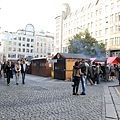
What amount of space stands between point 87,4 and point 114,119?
6497 centimetres

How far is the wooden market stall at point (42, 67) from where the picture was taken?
2509 centimetres

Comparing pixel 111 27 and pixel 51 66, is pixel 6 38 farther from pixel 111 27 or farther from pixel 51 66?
pixel 51 66

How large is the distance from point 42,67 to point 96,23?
36.2 meters

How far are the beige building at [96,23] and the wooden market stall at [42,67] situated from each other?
14.7 metres

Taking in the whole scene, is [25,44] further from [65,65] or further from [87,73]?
[87,73]

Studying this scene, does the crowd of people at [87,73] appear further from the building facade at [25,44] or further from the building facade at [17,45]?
the building facade at [17,45]

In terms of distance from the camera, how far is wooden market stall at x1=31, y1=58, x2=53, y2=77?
82.3ft

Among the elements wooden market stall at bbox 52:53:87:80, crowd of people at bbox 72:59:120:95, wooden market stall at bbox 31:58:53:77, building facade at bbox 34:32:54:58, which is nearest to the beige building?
wooden market stall at bbox 31:58:53:77

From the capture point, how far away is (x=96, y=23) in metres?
58.5

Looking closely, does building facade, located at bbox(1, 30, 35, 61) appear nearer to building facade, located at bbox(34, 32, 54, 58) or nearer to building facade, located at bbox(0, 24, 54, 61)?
building facade, located at bbox(0, 24, 54, 61)

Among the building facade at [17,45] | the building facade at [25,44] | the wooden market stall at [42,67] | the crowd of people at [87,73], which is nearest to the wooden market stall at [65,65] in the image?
the crowd of people at [87,73]

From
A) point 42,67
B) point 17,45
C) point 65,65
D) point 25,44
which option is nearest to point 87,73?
point 65,65

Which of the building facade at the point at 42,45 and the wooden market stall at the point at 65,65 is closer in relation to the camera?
the wooden market stall at the point at 65,65

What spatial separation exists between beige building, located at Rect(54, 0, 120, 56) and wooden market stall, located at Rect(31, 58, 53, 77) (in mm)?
14728
